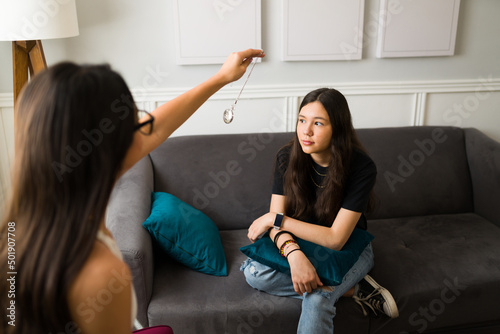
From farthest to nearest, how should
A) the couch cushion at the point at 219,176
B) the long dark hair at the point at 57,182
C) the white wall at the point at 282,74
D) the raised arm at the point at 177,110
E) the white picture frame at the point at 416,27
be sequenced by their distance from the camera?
1. the white picture frame at the point at 416,27
2. the white wall at the point at 282,74
3. the couch cushion at the point at 219,176
4. the raised arm at the point at 177,110
5. the long dark hair at the point at 57,182

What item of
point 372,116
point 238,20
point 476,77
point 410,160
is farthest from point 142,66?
point 476,77

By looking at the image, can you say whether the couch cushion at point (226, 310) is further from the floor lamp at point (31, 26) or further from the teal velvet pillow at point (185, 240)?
the floor lamp at point (31, 26)

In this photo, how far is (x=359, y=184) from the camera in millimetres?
1732

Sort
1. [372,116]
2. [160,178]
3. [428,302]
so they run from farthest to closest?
1. [372,116]
2. [160,178]
3. [428,302]

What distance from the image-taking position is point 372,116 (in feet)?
8.71

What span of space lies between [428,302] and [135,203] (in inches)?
48.4

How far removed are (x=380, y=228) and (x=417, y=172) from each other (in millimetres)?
403

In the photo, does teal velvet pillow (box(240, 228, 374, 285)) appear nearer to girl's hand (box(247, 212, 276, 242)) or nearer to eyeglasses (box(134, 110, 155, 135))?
girl's hand (box(247, 212, 276, 242))

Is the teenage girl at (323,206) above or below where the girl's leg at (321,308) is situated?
above

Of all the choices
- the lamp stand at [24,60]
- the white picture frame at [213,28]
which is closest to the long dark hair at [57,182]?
the lamp stand at [24,60]

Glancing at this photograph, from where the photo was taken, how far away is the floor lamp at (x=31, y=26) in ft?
5.90

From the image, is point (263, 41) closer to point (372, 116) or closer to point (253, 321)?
point (372, 116)

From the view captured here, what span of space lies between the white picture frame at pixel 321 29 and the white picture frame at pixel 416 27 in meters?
0.15

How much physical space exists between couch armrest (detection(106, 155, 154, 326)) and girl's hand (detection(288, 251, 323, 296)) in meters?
0.53
